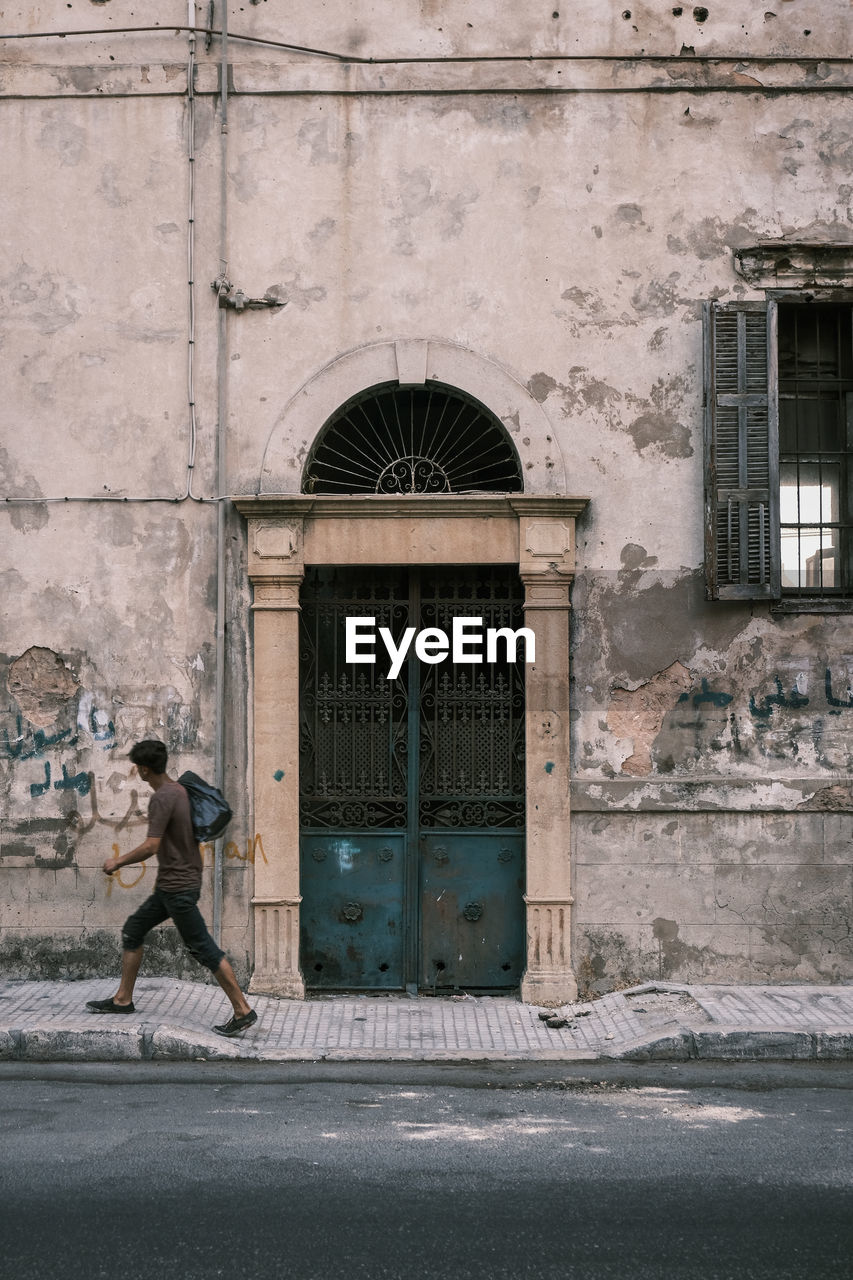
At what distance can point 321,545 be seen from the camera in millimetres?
8555

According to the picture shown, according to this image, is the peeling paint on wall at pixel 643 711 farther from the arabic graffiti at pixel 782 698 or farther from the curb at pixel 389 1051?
the curb at pixel 389 1051

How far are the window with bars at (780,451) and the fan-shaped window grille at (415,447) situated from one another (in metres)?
1.41

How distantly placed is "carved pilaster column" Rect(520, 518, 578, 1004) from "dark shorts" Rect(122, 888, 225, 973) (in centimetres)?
220

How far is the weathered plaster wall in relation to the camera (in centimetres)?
857

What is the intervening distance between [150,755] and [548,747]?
261 centimetres

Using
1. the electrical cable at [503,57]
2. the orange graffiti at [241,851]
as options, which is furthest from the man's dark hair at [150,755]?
the electrical cable at [503,57]

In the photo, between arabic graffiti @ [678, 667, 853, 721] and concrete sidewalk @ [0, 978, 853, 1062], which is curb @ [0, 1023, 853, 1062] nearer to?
concrete sidewalk @ [0, 978, 853, 1062]

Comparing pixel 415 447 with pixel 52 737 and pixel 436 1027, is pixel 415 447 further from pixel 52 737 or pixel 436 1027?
pixel 436 1027

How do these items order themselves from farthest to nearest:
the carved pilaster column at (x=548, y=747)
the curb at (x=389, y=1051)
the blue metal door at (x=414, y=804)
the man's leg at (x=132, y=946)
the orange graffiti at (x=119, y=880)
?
the blue metal door at (x=414, y=804) < the orange graffiti at (x=119, y=880) < the carved pilaster column at (x=548, y=747) < the man's leg at (x=132, y=946) < the curb at (x=389, y=1051)

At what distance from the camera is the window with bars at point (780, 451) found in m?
8.44

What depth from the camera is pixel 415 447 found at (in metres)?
8.80

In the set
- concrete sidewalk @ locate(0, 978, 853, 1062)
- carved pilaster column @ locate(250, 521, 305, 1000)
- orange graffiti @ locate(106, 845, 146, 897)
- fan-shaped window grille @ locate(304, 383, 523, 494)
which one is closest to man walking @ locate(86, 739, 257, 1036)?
concrete sidewalk @ locate(0, 978, 853, 1062)

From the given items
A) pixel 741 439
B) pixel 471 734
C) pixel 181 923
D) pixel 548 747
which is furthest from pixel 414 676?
pixel 741 439

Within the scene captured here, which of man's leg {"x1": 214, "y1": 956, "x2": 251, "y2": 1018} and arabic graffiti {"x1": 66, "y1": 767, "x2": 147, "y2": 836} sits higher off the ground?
arabic graffiti {"x1": 66, "y1": 767, "x2": 147, "y2": 836}
